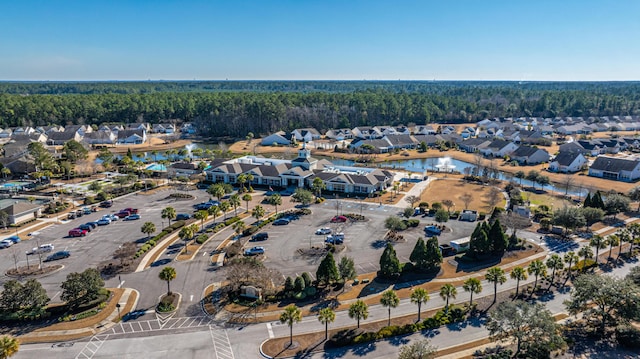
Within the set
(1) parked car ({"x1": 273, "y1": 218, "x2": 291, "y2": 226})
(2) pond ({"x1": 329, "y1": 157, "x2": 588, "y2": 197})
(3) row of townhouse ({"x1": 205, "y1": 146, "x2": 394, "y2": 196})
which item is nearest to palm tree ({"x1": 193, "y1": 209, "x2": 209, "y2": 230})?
(1) parked car ({"x1": 273, "y1": 218, "x2": 291, "y2": 226})

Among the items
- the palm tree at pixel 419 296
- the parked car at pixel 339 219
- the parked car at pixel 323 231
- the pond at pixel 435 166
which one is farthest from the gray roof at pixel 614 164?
the palm tree at pixel 419 296

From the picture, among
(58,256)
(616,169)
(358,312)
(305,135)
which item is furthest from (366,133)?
(358,312)

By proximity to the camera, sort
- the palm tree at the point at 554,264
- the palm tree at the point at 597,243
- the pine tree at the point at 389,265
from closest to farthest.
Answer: the palm tree at the point at 554,264 < the pine tree at the point at 389,265 < the palm tree at the point at 597,243

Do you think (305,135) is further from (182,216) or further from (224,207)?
(182,216)

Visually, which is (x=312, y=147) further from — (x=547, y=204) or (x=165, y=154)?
(x=547, y=204)

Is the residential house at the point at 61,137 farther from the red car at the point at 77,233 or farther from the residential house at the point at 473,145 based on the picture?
the residential house at the point at 473,145

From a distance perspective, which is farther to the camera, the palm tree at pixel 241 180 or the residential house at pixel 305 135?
the residential house at pixel 305 135

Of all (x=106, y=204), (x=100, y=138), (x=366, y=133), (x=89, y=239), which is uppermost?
(x=366, y=133)
